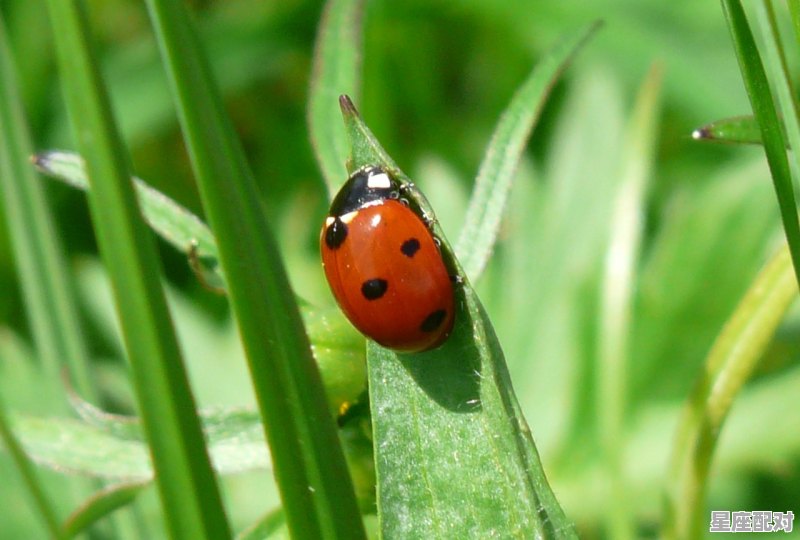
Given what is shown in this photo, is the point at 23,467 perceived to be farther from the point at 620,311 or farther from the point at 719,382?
the point at 620,311

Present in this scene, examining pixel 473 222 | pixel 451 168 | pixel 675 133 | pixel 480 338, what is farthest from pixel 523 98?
pixel 675 133

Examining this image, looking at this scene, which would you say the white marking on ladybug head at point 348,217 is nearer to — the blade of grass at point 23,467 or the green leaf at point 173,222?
the green leaf at point 173,222

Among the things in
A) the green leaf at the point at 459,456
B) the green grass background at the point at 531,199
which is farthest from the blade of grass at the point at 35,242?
the green leaf at the point at 459,456

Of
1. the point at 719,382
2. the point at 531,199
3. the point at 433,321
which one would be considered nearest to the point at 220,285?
the point at 433,321

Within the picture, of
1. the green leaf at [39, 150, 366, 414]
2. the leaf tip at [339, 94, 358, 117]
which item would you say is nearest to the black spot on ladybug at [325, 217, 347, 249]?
the green leaf at [39, 150, 366, 414]

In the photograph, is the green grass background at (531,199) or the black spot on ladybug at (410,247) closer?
the black spot on ladybug at (410,247)
